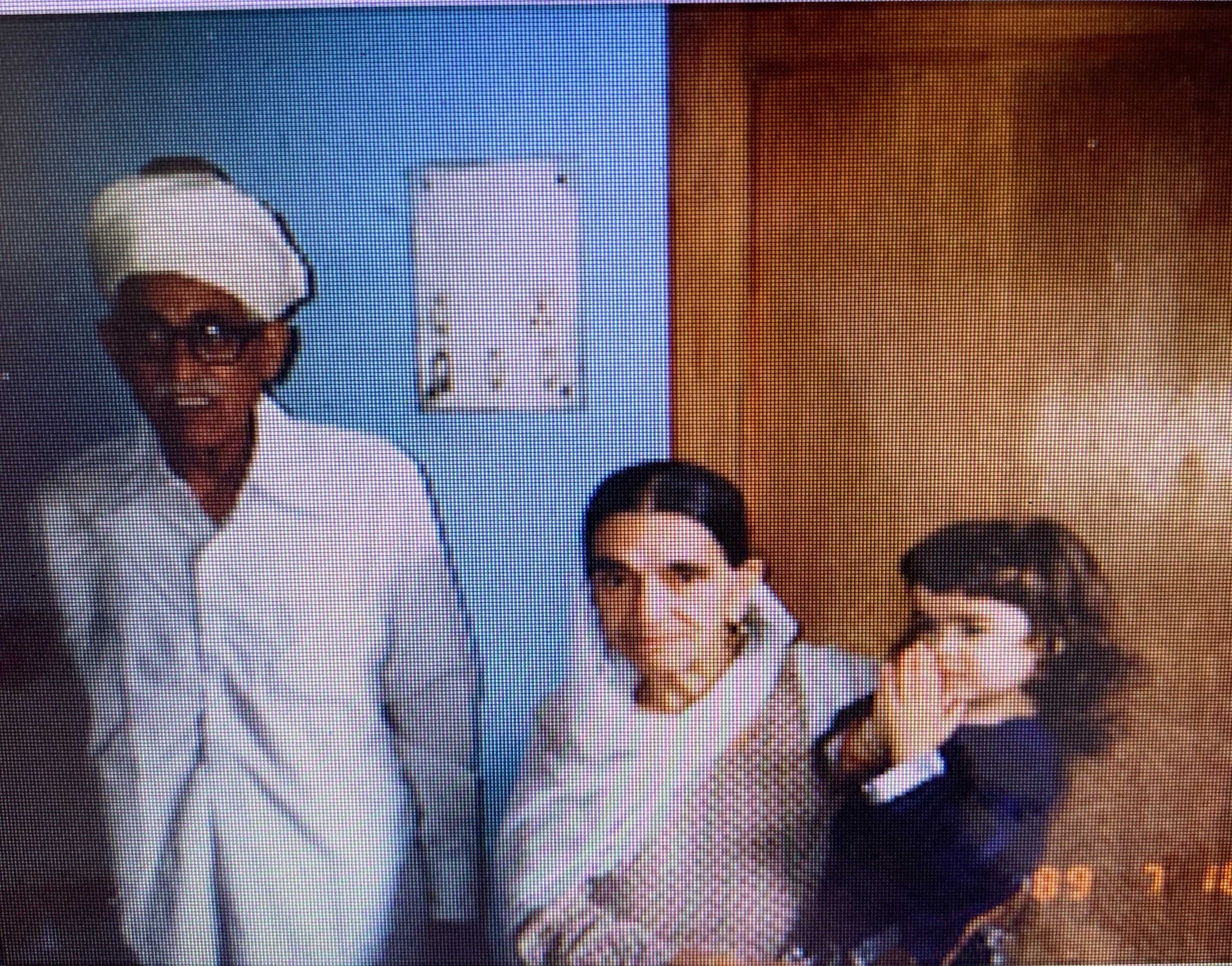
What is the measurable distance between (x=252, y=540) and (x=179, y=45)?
0.54 meters

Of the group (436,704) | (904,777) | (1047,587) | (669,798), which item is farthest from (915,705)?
(436,704)

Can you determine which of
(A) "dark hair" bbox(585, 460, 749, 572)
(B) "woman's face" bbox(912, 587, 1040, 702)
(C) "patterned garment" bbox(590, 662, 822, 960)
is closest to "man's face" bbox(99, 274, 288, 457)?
(A) "dark hair" bbox(585, 460, 749, 572)

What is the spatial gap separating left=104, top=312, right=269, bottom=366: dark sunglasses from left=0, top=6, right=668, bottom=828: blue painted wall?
4 centimetres

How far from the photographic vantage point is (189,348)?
42.2 inches

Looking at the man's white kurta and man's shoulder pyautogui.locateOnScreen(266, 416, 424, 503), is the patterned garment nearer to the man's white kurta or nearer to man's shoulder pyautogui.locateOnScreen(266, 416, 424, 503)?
the man's white kurta

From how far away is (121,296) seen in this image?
106 centimetres

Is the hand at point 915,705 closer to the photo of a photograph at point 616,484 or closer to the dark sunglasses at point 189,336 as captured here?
the photo of a photograph at point 616,484

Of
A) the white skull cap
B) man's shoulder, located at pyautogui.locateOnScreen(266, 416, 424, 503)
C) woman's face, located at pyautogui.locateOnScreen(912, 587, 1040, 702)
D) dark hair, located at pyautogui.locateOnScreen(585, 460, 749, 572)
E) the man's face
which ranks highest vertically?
the white skull cap

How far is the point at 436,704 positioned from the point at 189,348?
1.62ft

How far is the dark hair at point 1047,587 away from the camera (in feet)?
3.60

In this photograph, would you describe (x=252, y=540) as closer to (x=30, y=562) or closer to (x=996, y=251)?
(x=30, y=562)

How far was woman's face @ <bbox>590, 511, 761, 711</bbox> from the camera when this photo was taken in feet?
3.61

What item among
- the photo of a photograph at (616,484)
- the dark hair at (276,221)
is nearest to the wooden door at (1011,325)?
the photo of a photograph at (616,484)

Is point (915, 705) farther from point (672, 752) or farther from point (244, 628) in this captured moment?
point (244, 628)
